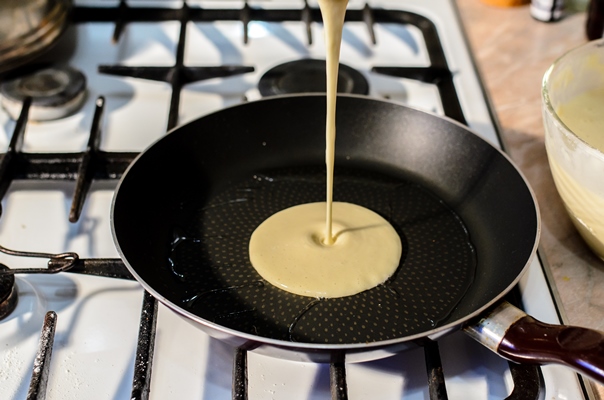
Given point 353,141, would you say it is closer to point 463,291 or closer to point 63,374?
point 463,291

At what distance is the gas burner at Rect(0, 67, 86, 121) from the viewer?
2.91ft

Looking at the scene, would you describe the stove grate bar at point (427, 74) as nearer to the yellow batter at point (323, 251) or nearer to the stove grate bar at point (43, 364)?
the yellow batter at point (323, 251)

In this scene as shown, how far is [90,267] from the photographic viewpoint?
65cm

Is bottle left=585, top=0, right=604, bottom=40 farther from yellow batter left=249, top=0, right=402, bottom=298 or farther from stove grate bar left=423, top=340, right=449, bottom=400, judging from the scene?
stove grate bar left=423, top=340, right=449, bottom=400

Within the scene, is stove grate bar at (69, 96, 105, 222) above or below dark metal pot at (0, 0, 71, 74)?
below

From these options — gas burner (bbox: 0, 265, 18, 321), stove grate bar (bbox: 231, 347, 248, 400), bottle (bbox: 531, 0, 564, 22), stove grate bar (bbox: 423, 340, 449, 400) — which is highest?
bottle (bbox: 531, 0, 564, 22)

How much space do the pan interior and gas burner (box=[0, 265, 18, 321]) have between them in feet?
0.51

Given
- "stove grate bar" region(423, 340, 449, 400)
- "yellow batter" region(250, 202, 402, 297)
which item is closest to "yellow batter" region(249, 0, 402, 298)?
"yellow batter" region(250, 202, 402, 297)

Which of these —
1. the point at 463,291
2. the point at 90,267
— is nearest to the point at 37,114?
the point at 90,267

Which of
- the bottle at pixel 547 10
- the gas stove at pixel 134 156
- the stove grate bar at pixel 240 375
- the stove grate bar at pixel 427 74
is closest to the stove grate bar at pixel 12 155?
the gas stove at pixel 134 156

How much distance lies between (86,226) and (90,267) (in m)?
0.11

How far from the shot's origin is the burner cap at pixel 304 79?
2.97 ft

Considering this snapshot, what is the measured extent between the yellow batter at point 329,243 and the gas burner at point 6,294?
242 mm

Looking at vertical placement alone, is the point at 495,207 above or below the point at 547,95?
below
